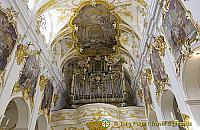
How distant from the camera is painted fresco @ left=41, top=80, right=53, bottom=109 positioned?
12.5 m

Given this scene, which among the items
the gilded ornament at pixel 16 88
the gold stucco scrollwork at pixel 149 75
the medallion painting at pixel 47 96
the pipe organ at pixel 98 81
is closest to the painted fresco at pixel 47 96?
the medallion painting at pixel 47 96

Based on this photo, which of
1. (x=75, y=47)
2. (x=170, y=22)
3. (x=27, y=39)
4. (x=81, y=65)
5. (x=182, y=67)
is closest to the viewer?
(x=182, y=67)

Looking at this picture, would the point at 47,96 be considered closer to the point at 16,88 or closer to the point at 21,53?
the point at 16,88

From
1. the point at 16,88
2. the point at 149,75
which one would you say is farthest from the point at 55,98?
the point at 149,75

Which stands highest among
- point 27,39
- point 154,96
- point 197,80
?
point 27,39

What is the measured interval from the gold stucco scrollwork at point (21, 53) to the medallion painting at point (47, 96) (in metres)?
3.22

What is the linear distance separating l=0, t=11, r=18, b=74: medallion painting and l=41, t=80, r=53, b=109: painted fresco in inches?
173

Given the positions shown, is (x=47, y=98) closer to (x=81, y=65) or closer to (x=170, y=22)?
(x=81, y=65)

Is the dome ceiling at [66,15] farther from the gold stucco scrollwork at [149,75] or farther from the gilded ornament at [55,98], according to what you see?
the gilded ornament at [55,98]

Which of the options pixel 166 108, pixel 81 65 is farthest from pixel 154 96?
pixel 81 65

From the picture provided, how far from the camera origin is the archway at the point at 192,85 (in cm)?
714

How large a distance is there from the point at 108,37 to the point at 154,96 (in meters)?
5.83

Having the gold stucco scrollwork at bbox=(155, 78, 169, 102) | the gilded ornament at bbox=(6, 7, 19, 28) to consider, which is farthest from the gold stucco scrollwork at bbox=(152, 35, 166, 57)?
the gilded ornament at bbox=(6, 7, 19, 28)

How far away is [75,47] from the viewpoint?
1541 cm
